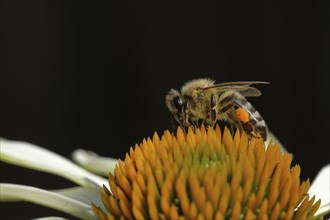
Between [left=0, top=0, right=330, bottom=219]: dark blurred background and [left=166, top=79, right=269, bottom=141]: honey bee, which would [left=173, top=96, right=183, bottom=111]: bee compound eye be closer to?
[left=166, top=79, right=269, bottom=141]: honey bee

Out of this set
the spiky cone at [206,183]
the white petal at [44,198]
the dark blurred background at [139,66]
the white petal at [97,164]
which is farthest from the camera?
the dark blurred background at [139,66]

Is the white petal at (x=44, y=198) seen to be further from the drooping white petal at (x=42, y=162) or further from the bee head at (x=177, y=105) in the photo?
the bee head at (x=177, y=105)

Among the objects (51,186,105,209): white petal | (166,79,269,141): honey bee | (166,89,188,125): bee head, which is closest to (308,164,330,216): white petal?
(166,79,269,141): honey bee

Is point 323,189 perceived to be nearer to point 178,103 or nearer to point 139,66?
point 178,103

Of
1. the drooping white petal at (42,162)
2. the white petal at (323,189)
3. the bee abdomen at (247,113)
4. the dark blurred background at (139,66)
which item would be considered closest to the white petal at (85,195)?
the drooping white petal at (42,162)

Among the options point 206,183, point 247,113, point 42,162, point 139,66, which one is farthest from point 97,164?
point 139,66

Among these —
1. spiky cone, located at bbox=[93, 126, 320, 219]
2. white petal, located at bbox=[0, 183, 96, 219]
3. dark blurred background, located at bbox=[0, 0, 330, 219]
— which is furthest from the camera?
dark blurred background, located at bbox=[0, 0, 330, 219]

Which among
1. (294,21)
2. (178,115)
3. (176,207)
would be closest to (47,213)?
(294,21)
